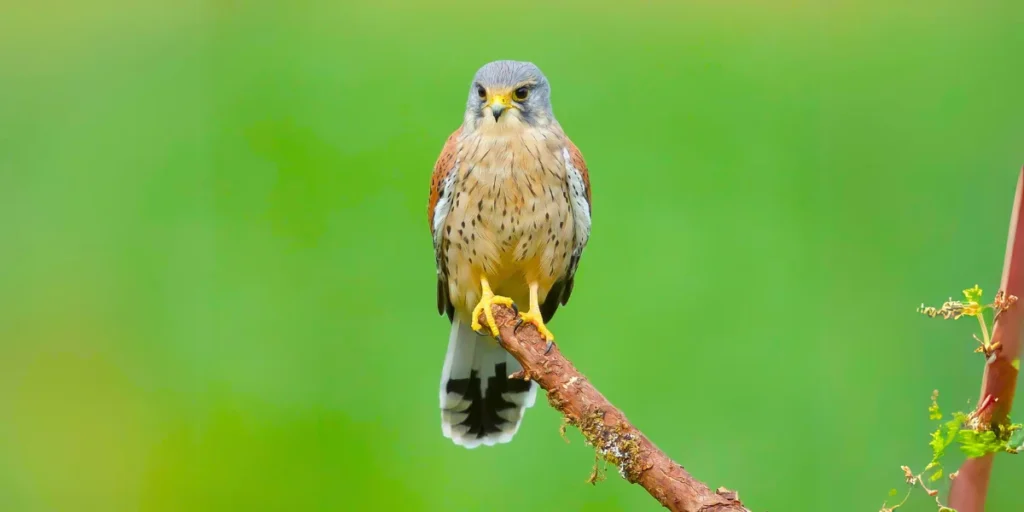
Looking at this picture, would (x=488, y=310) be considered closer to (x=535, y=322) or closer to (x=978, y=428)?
(x=535, y=322)

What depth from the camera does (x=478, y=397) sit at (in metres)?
2.87

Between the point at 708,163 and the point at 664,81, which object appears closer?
the point at 708,163

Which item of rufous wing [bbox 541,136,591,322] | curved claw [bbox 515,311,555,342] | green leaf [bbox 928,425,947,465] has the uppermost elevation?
rufous wing [bbox 541,136,591,322]

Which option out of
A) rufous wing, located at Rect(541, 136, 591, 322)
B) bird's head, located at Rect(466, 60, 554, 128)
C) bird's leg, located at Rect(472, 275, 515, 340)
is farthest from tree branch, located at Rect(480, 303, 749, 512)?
bird's head, located at Rect(466, 60, 554, 128)

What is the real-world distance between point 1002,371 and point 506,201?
2.07m

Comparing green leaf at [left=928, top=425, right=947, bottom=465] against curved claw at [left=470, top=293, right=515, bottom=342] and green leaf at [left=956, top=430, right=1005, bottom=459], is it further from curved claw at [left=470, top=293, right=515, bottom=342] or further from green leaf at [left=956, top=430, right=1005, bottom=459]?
curved claw at [left=470, top=293, right=515, bottom=342]

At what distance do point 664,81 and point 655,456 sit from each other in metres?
3.53

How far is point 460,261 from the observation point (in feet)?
8.84

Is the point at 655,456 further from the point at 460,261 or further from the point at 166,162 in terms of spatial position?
the point at 166,162

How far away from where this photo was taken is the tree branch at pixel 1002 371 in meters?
0.44

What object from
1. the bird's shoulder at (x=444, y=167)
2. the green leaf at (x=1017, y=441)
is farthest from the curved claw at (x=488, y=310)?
the green leaf at (x=1017, y=441)

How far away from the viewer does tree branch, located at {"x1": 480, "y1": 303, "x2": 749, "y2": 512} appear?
1.39 meters

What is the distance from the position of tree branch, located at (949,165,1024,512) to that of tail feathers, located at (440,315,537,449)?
92.1 inches

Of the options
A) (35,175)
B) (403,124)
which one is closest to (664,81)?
(403,124)
